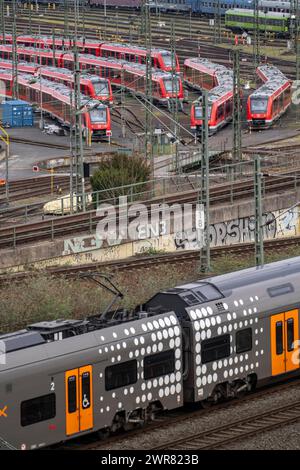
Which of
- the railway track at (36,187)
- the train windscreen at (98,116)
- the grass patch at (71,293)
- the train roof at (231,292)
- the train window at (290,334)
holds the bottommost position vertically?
the railway track at (36,187)

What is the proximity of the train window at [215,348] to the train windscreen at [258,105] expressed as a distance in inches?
2498

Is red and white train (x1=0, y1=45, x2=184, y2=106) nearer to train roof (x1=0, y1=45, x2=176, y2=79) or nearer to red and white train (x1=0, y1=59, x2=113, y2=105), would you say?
train roof (x1=0, y1=45, x2=176, y2=79)

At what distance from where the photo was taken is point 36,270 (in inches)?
1629

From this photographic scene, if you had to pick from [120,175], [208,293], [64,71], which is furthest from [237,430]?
[64,71]

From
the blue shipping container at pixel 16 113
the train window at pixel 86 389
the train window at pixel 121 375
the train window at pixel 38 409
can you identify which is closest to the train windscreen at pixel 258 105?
the blue shipping container at pixel 16 113

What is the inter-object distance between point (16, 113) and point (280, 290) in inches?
2677

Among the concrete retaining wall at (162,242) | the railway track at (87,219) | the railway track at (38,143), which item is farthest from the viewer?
the railway track at (38,143)

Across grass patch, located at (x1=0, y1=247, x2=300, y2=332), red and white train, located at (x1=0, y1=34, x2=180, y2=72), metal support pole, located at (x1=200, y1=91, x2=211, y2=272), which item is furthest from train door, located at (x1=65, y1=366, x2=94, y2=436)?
red and white train, located at (x1=0, y1=34, x2=180, y2=72)

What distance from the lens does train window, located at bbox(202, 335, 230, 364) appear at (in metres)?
26.9

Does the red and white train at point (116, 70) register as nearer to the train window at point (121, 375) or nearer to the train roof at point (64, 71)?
the train roof at point (64, 71)

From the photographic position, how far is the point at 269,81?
96.3 metres

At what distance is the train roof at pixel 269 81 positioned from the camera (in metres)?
90.2

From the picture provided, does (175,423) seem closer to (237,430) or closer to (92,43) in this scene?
(237,430)

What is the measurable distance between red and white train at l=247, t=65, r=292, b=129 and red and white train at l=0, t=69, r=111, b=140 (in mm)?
11290
